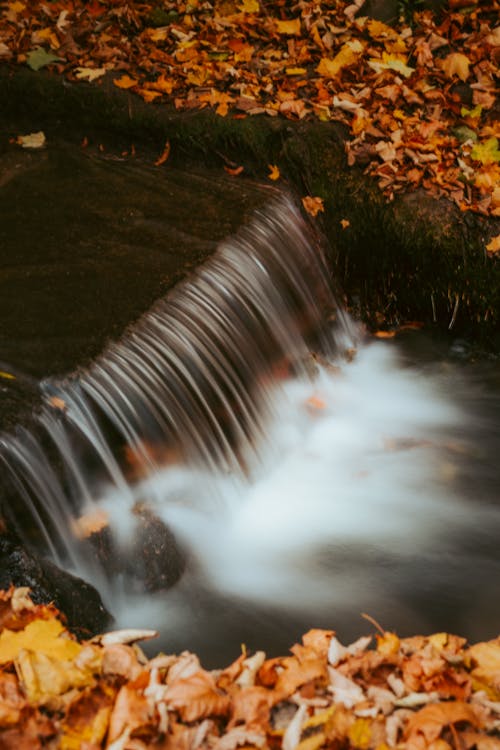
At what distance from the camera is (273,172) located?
5.79 metres

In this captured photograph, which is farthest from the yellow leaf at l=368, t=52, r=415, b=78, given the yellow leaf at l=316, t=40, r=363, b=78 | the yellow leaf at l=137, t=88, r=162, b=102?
the yellow leaf at l=137, t=88, r=162, b=102

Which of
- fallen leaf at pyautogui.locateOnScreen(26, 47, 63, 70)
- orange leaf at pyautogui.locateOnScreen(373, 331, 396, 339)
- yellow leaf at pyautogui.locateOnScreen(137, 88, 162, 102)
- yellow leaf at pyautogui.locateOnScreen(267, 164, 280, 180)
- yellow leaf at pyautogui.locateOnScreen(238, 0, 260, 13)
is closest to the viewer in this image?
yellow leaf at pyautogui.locateOnScreen(267, 164, 280, 180)

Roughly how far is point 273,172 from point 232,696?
3.95 m

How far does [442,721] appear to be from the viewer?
2.41m

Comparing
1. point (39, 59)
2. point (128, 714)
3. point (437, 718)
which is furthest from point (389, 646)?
point (39, 59)

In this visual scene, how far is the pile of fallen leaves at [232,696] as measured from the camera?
2.40m

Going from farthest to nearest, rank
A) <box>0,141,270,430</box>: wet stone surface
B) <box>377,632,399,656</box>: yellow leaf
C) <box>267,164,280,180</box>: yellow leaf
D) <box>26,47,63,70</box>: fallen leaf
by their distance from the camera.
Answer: <box>26,47,63,70</box>: fallen leaf → <box>267,164,280,180</box>: yellow leaf → <box>0,141,270,430</box>: wet stone surface → <box>377,632,399,656</box>: yellow leaf

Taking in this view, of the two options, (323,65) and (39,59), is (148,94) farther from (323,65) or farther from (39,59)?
(323,65)

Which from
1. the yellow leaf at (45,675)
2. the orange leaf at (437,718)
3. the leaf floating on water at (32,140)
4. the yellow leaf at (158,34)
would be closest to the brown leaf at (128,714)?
the yellow leaf at (45,675)

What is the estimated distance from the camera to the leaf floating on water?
586cm

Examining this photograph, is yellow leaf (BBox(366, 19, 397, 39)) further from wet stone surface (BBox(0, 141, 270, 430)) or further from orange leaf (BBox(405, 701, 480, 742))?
orange leaf (BBox(405, 701, 480, 742))

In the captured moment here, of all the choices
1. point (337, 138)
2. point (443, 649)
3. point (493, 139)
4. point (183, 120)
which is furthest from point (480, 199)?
point (443, 649)

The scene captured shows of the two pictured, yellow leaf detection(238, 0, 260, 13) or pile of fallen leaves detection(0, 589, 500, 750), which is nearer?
pile of fallen leaves detection(0, 589, 500, 750)

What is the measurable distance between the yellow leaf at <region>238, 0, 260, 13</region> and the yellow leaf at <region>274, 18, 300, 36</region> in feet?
1.01
